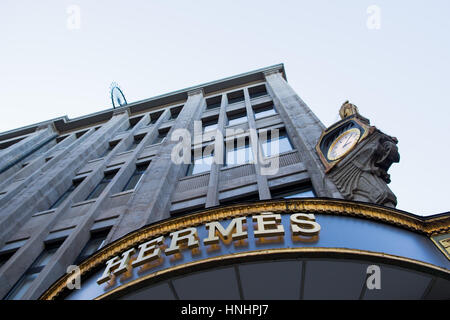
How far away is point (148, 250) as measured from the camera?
22.6ft

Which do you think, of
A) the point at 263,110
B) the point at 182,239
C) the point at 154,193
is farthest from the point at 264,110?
the point at 182,239

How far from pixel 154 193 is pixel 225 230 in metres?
8.89

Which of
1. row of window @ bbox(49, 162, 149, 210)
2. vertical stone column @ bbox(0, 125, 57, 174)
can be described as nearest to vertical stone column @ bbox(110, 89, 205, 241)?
row of window @ bbox(49, 162, 149, 210)

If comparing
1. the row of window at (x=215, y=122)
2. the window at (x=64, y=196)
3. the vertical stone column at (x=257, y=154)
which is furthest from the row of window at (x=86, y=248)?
the row of window at (x=215, y=122)

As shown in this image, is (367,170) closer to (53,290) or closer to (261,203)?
(261,203)

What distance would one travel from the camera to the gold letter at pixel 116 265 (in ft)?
21.8

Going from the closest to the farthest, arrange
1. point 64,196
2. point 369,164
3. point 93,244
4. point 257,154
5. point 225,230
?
point 225,230 < point 369,164 < point 93,244 < point 257,154 < point 64,196

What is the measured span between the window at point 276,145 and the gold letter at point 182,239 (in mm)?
10997

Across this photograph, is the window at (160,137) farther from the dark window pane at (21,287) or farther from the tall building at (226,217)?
the dark window pane at (21,287)

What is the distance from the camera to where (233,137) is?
2108 centimetres

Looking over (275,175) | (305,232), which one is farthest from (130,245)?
(275,175)

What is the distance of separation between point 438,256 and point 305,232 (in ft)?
7.71

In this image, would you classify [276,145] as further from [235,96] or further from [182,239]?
[235,96]
